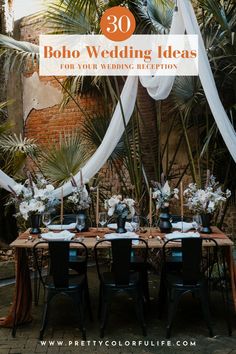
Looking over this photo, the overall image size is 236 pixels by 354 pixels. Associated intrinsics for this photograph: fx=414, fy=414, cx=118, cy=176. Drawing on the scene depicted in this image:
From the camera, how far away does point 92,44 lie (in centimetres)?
478

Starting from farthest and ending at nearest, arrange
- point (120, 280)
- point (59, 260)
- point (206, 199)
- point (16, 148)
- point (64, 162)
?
point (16, 148) → point (64, 162) → point (206, 199) → point (120, 280) → point (59, 260)

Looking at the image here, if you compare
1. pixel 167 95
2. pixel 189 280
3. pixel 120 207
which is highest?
pixel 167 95

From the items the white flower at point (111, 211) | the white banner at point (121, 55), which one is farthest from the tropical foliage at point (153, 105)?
the white flower at point (111, 211)

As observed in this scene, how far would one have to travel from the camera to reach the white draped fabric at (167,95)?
144 inches

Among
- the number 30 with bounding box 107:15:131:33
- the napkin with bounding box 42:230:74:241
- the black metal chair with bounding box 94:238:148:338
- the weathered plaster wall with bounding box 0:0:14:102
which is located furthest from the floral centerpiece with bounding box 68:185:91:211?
the weathered plaster wall with bounding box 0:0:14:102

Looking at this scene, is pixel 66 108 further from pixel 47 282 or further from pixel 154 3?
pixel 47 282

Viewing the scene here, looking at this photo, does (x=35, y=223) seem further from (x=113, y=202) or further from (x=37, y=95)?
(x=37, y=95)

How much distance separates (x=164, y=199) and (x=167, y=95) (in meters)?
1.06

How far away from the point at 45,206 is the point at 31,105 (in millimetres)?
3841

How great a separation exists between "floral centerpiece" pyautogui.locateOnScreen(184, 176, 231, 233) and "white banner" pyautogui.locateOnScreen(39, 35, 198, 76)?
117 centimetres

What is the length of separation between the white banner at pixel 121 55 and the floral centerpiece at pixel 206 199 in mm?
1174

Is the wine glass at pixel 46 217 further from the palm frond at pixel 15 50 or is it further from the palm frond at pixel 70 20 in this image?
the palm frond at pixel 70 20

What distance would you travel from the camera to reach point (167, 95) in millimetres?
4109

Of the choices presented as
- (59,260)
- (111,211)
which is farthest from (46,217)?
(59,260)
